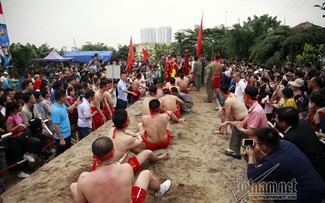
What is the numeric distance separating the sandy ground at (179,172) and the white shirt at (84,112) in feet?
1.34

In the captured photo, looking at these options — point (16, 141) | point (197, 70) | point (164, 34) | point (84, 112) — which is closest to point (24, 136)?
point (16, 141)

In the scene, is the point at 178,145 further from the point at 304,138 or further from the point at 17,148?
the point at 17,148

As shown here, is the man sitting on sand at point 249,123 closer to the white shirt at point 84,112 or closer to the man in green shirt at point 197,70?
the white shirt at point 84,112

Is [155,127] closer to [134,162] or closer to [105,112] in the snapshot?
[134,162]

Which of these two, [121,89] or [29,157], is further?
[121,89]

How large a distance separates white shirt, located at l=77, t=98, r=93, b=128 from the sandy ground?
409mm

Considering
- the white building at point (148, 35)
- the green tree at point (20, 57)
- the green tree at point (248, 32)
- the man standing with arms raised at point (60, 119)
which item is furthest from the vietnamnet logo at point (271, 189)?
the white building at point (148, 35)

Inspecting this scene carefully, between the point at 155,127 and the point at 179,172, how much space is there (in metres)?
1.08

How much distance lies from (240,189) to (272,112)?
3768mm

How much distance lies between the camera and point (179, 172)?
13.9ft

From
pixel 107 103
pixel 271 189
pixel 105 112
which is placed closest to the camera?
pixel 271 189

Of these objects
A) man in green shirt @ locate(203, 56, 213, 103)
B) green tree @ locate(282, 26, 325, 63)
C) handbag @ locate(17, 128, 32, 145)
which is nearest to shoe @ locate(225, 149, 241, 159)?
handbag @ locate(17, 128, 32, 145)

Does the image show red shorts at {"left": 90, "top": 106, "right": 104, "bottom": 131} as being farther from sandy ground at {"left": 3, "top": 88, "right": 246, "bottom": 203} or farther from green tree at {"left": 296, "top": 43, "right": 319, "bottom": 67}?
green tree at {"left": 296, "top": 43, "right": 319, "bottom": 67}

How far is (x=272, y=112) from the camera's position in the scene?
22.0ft
